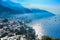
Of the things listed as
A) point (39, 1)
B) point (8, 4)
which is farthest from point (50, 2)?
point (8, 4)

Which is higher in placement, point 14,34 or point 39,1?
point 39,1

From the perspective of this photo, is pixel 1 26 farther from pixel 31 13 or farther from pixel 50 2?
pixel 50 2

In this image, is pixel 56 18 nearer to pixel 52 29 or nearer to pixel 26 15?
pixel 52 29

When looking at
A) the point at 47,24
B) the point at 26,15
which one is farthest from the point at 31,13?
the point at 47,24

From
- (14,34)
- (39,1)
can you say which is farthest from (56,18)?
(14,34)

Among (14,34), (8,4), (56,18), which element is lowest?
(14,34)

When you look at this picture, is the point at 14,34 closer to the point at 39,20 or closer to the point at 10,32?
the point at 10,32

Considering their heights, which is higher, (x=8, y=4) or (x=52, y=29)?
(x=8, y=4)
